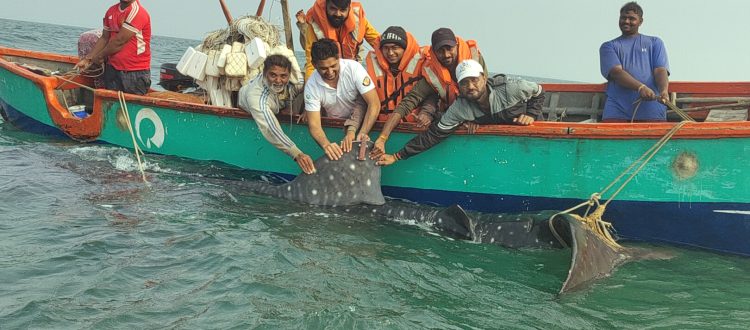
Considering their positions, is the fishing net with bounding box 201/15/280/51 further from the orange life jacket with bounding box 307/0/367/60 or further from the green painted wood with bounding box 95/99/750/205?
the green painted wood with bounding box 95/99/750/205

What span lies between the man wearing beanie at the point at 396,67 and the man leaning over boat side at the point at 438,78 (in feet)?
0.37

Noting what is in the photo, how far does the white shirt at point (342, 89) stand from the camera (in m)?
6.52

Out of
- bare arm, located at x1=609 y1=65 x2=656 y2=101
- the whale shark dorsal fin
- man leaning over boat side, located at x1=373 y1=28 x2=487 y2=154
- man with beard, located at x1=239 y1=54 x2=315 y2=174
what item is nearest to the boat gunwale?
man leaning over boat side, located at x1=373 y1=28 x2=487 y2=154

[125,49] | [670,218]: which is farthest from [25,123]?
[670,218]

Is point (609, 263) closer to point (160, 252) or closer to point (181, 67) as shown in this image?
point (160, 252)

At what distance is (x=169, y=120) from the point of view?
8.11m

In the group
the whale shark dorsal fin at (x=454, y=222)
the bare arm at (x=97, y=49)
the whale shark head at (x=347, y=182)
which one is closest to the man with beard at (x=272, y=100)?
the whale shark head at (x=347, y=182)

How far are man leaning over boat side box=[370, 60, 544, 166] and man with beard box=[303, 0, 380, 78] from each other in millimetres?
1953

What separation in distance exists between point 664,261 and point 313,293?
2.91 meters

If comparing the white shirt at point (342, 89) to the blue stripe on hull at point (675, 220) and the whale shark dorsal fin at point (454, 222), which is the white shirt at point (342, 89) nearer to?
the whale shark dorsal fin at point (454, 222)

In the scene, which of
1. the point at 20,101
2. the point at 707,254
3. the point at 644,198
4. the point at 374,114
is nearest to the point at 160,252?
the point at 374,114

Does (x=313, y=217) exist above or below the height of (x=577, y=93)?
below

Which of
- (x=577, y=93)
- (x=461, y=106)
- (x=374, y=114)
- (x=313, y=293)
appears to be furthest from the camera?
(x=577, y=93)

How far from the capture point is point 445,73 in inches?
249
